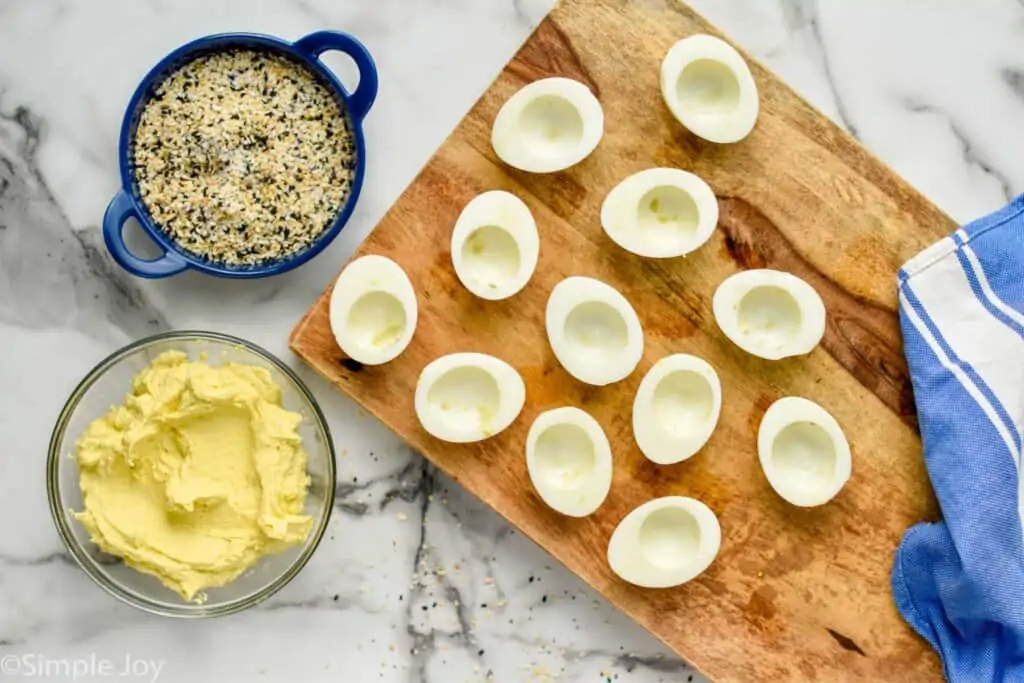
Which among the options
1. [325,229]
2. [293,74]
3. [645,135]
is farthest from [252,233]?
[645,135]

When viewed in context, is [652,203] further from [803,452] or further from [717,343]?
[803,452]

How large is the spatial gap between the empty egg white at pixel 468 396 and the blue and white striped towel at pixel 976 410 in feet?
1.63

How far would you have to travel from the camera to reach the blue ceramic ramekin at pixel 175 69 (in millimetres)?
1201

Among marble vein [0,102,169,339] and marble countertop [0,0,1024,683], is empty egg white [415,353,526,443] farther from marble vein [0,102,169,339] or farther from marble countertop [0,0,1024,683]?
marble vein [0,102,169,339]

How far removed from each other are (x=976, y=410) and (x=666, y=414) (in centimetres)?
37

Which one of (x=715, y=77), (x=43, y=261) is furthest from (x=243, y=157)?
(x=715, y=77)

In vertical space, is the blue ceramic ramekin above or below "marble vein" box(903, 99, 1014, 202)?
below

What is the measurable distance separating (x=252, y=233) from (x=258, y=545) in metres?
0.37

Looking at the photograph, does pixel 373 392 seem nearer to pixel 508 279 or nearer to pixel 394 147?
pixel 508 279

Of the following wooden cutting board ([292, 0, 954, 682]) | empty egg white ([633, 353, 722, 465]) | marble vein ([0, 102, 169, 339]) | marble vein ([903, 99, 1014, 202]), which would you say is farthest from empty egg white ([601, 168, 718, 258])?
marble vein ([0, 102, 169, 339])

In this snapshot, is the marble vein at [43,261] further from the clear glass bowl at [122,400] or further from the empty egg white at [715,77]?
the empty egg white at [715,77]

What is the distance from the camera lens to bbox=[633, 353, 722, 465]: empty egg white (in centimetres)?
125

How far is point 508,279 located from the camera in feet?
4.14

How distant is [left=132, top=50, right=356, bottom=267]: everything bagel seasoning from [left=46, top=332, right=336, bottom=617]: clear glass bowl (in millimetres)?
120
